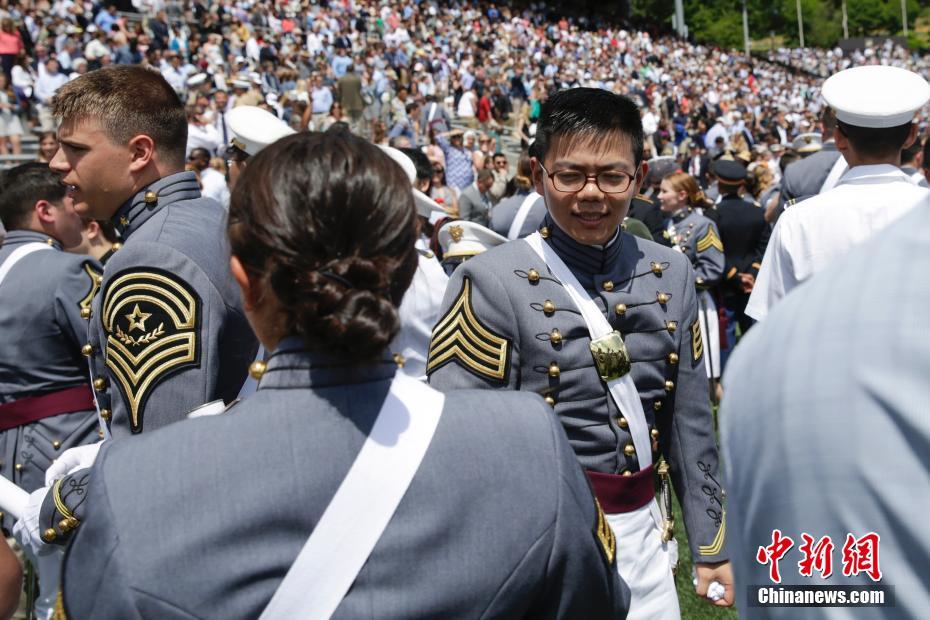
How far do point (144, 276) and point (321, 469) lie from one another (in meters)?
1.37

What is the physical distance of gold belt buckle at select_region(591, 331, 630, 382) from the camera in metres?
2.70

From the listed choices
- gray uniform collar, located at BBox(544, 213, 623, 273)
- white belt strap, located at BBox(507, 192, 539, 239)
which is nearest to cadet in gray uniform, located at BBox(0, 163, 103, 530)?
gray uniform collar, located at BBox(544, 213, 623, 273)

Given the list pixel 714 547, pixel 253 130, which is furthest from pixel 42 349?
pixel 714 547

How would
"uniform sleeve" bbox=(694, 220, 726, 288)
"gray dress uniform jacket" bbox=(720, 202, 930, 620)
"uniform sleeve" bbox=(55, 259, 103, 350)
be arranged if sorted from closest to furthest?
1. "gray dress uniform jacket" bbox=(720, 202, 930, 620)
2. "uniform sleeve" bbox=(55, 259, 103, 350)
3. "uniform sleeve" bbox=(694, 220, 726, 288)

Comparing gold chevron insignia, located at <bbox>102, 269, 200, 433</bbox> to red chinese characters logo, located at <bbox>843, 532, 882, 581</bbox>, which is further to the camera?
gold chevron insignia, located at <bbox>102, 269, 200, 433</bbox>

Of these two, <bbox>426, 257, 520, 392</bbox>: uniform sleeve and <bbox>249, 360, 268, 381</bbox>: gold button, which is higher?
<bbox>249, 360, 268, 381</bbox>: gold button

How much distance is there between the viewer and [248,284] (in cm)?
157

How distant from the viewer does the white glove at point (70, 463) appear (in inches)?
101

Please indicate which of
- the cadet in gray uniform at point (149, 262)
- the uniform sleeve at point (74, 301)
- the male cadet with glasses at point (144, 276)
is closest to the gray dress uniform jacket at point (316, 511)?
the cadet in gray uniform at point (149, 262)

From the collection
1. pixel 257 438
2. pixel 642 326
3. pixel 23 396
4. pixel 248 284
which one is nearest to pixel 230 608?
pixel 257 438

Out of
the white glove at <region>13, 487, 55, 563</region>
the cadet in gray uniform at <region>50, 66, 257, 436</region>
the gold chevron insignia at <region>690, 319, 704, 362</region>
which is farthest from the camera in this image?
the gold chevron insignia at <region>690, 319, 704, 362</region>

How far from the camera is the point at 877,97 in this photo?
3652 millimetres

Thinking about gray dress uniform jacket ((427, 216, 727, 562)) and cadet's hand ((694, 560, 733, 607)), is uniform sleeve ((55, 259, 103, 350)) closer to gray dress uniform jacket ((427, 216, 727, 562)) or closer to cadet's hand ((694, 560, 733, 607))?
gray dress uniform jacket ((427, 216, 727, 562))

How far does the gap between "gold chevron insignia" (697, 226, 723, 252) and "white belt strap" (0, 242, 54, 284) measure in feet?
16.7
